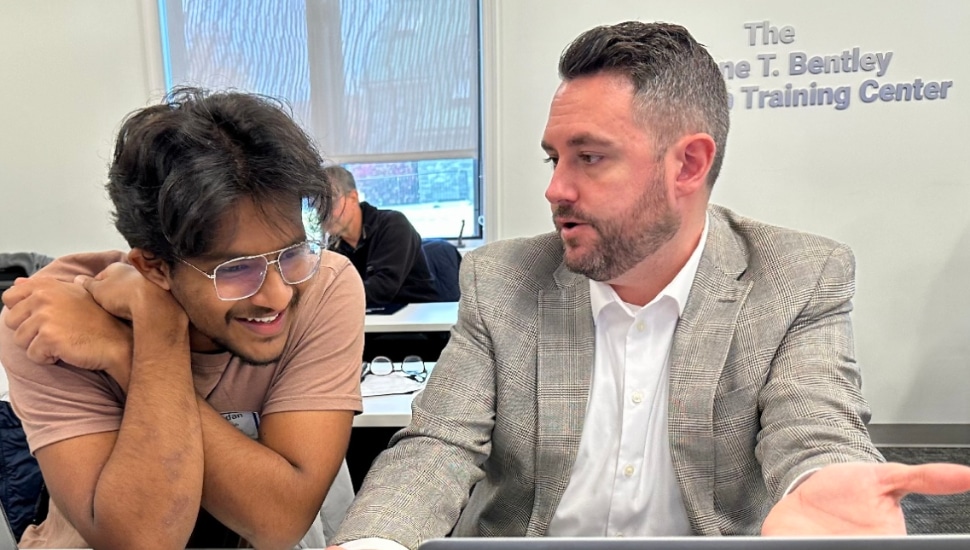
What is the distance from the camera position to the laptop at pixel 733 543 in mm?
403

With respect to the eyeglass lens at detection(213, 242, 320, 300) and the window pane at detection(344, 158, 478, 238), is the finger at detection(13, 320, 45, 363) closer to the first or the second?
the eyeglass lens at detection(213, 242, 320, 300)

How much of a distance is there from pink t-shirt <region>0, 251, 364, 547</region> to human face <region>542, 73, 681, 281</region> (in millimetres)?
438

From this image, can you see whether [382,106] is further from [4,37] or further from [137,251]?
[137,251]

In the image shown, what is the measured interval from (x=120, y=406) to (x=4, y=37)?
155 inches

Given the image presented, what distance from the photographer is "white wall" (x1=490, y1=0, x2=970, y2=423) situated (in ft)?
10.3

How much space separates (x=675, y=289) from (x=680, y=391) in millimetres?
189

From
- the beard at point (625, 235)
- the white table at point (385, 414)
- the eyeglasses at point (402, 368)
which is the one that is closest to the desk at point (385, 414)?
the white table at point (385, 414)

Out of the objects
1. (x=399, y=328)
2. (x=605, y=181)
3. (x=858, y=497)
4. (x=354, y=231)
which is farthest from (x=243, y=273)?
(x=354, y=231)

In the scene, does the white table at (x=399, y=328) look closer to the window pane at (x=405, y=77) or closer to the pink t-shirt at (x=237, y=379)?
the pink t-shirt at (x=237, y=379)

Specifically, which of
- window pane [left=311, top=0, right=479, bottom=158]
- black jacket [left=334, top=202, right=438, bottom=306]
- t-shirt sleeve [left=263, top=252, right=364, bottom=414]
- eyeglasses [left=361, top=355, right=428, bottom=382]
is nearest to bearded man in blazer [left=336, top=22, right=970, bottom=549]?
t-shirt sleeve [left=263, top=252, right=364, bottom=414]

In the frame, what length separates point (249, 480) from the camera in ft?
3.41

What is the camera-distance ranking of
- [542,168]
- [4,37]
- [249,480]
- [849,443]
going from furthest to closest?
[4,37] < [542,168] < [249,480] < [849,443]

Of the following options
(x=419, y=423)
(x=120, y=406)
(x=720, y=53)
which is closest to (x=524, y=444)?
(x=419, y=423)

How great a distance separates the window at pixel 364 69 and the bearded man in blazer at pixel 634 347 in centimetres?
293
